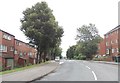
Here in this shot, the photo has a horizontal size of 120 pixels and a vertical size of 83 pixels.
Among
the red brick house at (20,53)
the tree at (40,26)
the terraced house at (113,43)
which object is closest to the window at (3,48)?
the tree at (40,26)

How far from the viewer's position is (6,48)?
181 feet

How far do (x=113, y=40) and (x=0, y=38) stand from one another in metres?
51.3

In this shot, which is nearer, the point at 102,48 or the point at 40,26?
the point at 40,26

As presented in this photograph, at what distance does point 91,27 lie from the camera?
115938mm

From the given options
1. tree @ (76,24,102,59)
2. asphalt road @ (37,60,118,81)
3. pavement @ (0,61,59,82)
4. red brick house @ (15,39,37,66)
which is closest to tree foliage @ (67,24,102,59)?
tree @ (76,24,102,59)

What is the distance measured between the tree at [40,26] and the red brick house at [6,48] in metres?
3.69

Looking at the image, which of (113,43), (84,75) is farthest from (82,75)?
(113,43)

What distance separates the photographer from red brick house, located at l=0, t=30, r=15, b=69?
166 feet

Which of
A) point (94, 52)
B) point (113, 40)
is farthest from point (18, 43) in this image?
point (94, 52)

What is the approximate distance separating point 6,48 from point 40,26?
306 inches

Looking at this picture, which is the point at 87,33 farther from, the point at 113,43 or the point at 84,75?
the point at 84,75

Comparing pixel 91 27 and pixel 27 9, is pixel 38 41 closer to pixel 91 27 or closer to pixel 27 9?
pixel 27 9

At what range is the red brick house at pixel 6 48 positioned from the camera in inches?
1997

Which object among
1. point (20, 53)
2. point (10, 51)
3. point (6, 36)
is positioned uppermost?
point (6, 36)
